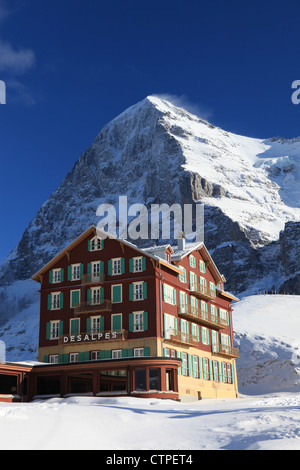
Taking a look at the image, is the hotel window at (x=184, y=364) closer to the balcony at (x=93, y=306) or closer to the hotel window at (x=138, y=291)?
the hotel window at (x=138, y=291)

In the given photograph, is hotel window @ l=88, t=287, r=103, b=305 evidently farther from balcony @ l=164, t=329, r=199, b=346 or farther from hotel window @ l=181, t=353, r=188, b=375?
hotel window @ l=181, t=353, r=188, b=375

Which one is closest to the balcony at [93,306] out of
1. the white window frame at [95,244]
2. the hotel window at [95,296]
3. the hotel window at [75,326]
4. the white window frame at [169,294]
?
the hotel window at [95,296]

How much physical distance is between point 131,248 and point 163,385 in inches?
523

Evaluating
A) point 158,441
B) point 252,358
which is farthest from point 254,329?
point 158,441

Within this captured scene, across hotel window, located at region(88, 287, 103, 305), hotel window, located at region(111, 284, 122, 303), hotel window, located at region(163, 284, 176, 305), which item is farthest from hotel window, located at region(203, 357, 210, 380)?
hotel window, located at region(88, 287, 103, 305)

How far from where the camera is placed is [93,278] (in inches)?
2121

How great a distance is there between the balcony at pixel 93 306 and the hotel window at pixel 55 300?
229 centimetres

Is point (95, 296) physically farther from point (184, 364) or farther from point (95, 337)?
point (184, 364)

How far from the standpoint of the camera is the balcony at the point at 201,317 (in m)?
54.2

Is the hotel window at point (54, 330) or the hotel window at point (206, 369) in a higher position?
the hotel window at point (54, 330)

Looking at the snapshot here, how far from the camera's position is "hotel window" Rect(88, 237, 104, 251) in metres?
54.9

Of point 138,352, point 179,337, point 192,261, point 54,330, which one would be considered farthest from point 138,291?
point 192,261

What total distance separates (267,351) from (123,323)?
37.0 m

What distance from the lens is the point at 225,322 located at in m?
65.4
